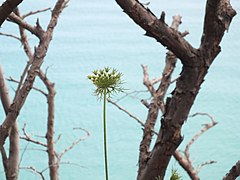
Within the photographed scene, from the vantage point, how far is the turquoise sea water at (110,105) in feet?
13.1

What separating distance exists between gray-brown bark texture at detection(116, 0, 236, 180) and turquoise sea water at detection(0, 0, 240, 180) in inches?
115

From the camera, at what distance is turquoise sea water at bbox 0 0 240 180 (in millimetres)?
3996

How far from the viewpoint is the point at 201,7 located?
17.0 ft

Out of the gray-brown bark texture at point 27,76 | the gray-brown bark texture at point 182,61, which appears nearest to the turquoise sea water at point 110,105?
the gray-brown bark texture at point 27,76

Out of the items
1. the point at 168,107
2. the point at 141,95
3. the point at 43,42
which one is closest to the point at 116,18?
the point at 141,95

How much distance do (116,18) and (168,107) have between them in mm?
4591

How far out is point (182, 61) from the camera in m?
0.55

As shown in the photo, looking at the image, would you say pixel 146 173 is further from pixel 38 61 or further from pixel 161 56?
pixel 161 56

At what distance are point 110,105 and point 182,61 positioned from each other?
3669mm

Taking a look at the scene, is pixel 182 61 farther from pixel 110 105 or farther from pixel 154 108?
pixel 110 105

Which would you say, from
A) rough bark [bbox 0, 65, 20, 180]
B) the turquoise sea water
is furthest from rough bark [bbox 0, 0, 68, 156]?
the turquoise sea water

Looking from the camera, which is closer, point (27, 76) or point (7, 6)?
point (7, 6)

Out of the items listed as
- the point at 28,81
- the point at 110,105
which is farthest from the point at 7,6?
the point at 110,105

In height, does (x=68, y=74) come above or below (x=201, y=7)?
below
